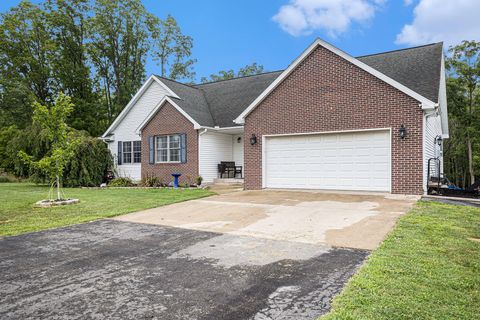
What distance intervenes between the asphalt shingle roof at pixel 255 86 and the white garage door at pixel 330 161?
8.13ft

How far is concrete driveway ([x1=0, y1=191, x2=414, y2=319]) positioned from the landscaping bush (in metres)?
11.6

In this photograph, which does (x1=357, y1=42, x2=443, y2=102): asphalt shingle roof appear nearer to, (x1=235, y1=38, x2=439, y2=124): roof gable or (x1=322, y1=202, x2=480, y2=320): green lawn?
(x1=235, y1=38, x2=439, y2=124): roof gable

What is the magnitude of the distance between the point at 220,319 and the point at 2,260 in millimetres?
3751

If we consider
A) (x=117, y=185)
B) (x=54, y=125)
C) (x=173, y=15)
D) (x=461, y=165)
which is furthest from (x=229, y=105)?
(x=461, y=165)

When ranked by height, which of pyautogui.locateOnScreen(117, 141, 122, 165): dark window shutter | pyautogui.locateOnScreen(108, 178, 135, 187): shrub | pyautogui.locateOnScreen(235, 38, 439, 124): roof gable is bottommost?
pyautogui.locateOnScreen(108, 178, 135, 187): shrub

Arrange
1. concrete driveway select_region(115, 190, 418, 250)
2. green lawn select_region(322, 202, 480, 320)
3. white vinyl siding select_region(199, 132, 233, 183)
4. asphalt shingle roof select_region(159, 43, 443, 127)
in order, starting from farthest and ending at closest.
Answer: white vinyl siding select_region(199, 132, 233, 183) → asphalt shingle roof select_region(159, 43, 443, 127) → concrete driveway select_region(115, 190, 418, 250) → green lawn select_region(322, 202, 480, 320)

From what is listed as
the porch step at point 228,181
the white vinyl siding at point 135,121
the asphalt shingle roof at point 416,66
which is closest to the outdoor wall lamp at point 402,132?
the asphalt shingle roof at point 416,66

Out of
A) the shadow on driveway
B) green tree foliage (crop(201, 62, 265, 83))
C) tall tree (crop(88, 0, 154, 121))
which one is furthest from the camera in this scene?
green tree foliage (crop(201, 62, 265, 83))

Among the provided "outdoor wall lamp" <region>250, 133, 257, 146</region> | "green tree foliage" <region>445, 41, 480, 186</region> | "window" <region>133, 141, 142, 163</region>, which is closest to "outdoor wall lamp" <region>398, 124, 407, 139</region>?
"outdoor wall lamp" <region>250, 133, 257, 146</region>

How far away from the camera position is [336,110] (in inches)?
469

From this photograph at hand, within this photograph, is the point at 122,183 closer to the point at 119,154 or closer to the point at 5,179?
the point at 119,154

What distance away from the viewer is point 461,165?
98.0 ft

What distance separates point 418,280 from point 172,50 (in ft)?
114

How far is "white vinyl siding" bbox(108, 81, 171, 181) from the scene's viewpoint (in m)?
19.4
